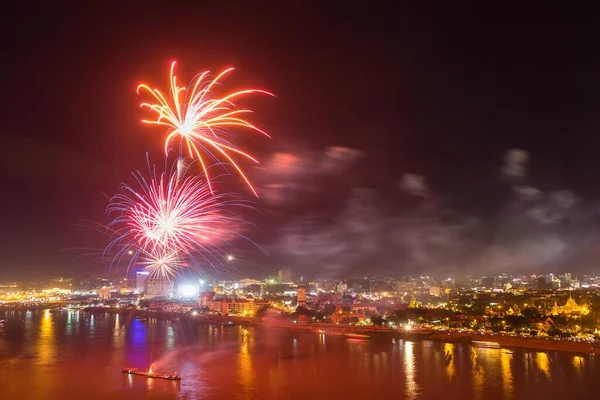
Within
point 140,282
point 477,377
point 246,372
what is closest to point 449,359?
point 477,377

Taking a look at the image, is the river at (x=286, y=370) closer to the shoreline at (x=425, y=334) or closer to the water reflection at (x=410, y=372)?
the water reflection at (x=410, y=372)

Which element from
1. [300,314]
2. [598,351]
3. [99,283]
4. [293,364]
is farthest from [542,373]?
[99,283]

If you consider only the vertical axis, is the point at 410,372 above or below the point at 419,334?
above

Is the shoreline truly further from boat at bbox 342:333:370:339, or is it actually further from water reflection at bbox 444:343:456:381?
water reflection at bbox 444:343:456:381

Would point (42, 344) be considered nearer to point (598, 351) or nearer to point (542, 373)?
point (542, 373)

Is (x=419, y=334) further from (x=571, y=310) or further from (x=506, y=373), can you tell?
(x=506, y=373)

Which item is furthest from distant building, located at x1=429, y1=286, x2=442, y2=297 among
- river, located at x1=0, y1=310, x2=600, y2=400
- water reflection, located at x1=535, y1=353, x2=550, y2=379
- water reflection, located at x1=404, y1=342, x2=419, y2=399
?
water reflection, located at x1=535, y1=353, x2=550, y2=379
